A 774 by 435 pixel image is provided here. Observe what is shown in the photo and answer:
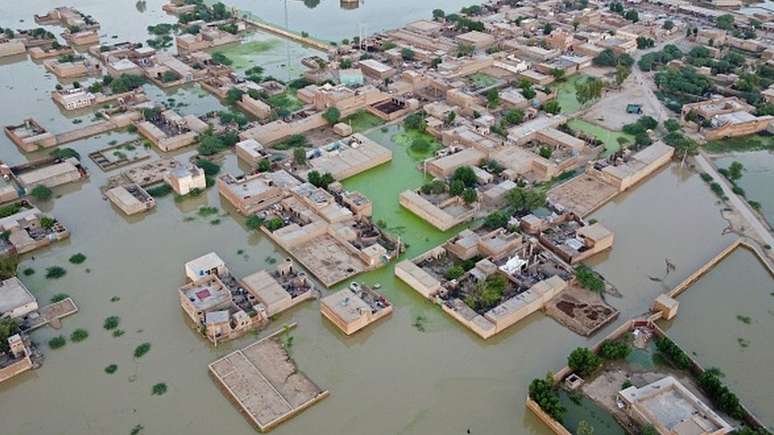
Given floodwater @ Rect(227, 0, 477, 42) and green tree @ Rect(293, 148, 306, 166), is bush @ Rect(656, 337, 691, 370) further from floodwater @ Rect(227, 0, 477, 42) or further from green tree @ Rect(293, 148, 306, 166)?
floodwater @ Rect(227, 0, 477, 42)

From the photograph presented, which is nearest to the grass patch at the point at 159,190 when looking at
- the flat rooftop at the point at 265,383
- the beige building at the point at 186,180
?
the beige building at the point at 186,180

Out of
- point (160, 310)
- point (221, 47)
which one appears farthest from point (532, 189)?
point (221, 47)

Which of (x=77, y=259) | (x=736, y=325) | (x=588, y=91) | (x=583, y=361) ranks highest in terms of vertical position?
(x=588, y=91)

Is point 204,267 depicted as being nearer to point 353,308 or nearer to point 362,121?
point 353,308

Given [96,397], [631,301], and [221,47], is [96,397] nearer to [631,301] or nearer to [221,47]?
[631,301]

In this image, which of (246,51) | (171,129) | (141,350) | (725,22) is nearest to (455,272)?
(141,350)

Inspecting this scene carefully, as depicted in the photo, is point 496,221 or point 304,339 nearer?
point 304,339
